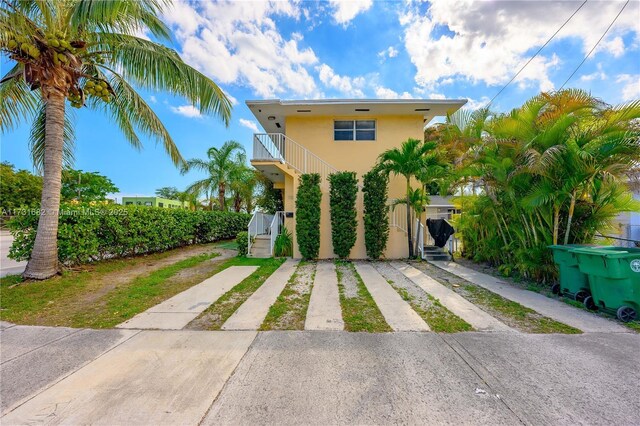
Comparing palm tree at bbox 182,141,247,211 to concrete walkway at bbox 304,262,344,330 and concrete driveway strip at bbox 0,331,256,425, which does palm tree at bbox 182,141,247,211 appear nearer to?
concrete walkway at bbox 304,262,344,330

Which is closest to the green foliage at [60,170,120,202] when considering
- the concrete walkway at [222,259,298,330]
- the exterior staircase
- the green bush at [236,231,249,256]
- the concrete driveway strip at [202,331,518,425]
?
the green bush at [236,231,249,256]

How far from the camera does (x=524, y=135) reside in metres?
5.80

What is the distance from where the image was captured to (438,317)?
4.01 m

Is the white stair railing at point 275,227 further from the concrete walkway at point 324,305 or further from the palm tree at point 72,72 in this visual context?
the palm tree at point 72,72

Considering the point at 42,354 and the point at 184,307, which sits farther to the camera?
the point at 184,307

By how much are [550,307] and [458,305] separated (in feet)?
5.11

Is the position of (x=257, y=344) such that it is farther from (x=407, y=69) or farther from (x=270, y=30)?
(x=407, y=69)

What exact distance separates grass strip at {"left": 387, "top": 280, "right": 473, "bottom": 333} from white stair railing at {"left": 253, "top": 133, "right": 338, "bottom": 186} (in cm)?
619

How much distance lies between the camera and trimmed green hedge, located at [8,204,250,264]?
624 centimetres

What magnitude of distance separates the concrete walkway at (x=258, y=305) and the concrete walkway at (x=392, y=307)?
1971 mm

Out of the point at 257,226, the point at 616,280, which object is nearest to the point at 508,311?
the point at 616,280

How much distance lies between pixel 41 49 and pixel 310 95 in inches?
Result: 301

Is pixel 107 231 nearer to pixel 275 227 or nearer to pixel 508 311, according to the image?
pixel 275 227

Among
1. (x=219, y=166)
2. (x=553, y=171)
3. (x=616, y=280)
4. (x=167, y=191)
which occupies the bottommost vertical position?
(x=616, y=280)
